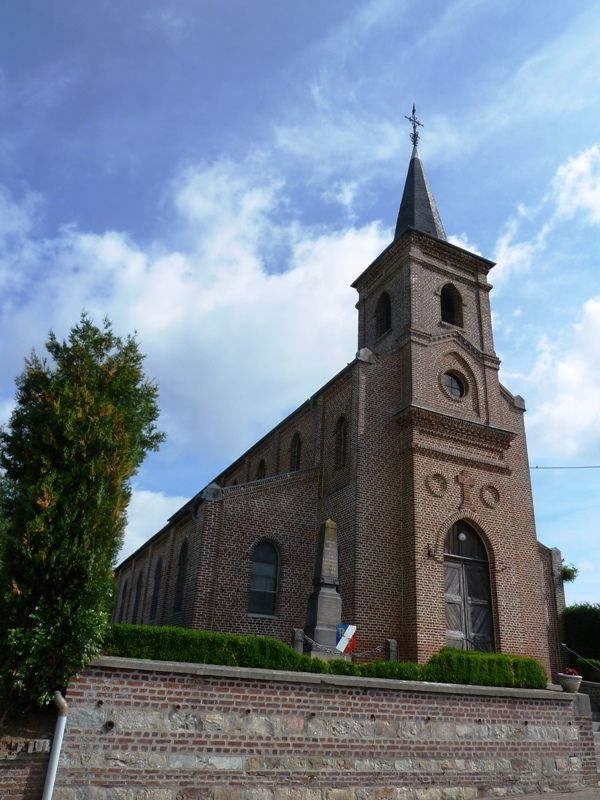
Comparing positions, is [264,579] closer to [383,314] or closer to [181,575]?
[181,575]

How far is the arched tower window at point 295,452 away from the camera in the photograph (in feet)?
74.6

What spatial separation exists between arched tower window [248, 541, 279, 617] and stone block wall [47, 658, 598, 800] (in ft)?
22.9

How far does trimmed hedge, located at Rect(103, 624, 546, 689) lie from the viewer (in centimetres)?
985

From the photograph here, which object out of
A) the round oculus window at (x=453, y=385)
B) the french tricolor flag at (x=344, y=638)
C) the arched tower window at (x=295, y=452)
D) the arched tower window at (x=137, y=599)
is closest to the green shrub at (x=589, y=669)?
the round oculus window at (x=453, y=385)

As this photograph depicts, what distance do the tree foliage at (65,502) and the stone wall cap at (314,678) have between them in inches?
27.6

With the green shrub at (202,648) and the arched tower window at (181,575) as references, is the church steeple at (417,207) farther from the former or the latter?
the green shrub at (202,648)

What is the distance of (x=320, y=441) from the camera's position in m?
20.8

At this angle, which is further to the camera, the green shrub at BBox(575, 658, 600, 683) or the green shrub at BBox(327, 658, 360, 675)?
the green shrub at BBox(575, 658, 600, 683)

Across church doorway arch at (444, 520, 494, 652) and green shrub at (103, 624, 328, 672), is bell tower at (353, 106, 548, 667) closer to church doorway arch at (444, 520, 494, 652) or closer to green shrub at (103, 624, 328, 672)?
church doorway arch at (444, 520, 494, 652)

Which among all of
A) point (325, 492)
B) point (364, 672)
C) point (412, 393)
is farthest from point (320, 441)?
point (364, 672)

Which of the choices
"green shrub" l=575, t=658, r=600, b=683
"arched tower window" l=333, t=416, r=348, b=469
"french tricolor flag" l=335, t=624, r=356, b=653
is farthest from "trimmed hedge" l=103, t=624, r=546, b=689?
"arched tower window" l=333, t=416, r=348, b=469

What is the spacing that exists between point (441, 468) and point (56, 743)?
41.3ft

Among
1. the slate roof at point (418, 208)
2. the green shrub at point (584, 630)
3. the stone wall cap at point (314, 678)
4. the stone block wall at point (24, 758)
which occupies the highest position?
the slate roof at point (418, 208)

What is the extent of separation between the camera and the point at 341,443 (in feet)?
65.1
